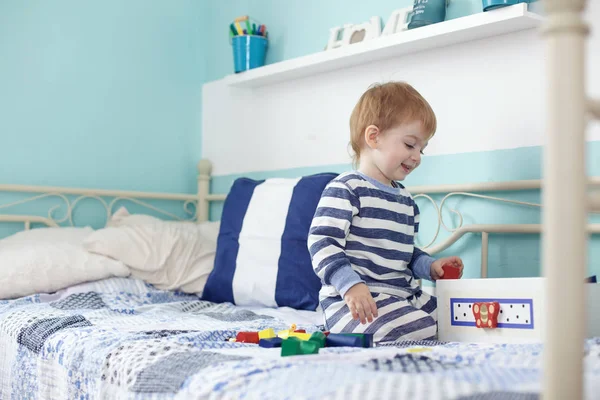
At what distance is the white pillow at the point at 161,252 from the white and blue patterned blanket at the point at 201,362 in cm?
21

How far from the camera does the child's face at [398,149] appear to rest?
1469 millimetres

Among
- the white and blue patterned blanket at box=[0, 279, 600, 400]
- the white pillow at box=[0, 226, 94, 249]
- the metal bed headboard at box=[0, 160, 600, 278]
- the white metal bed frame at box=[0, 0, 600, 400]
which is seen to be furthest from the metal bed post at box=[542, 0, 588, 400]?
the white pillow at box=[0, 226, 94, 249]

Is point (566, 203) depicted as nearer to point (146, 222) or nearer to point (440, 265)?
point (440, 265)

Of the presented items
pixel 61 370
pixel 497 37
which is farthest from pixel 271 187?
pixel 61 370

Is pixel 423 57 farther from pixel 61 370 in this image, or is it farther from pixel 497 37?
pixel 61 370

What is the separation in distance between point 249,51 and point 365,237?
4.14ft

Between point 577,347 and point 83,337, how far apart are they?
3.23 ft

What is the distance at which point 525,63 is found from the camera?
175 cm

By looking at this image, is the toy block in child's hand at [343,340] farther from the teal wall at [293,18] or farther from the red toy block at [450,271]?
the teal wall at [293,18]

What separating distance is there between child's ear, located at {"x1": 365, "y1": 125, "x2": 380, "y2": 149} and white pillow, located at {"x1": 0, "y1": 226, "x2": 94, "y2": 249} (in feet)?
3.41

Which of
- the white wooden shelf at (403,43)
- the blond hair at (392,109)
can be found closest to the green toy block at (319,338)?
the blond hair at (392,109)

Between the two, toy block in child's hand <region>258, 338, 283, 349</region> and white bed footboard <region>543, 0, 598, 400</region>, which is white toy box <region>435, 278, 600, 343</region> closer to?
toy block in child's hand <region>258, 338, 283, 349</region>

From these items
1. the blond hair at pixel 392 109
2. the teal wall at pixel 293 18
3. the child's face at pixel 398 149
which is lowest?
the child's face at pixel 398 149

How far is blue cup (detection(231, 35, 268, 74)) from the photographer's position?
2.48 meters
